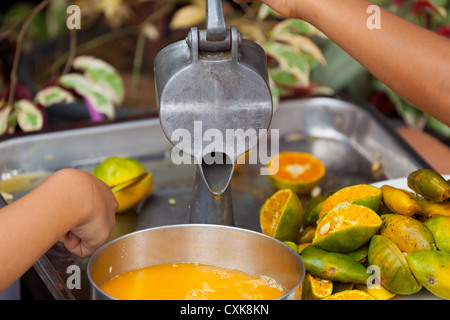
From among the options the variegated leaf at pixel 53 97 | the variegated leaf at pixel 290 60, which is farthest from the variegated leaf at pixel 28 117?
the variegated leaf at pixel 290 60

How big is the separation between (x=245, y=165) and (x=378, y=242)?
0.57 metres

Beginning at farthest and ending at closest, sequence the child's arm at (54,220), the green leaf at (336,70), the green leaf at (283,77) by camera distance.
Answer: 1. the green leaf at (336,70)
2. the green leaf at (283,77)
3. the child's arm at (54,220)

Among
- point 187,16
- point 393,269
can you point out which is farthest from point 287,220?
point 187,16

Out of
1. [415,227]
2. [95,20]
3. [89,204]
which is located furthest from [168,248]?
[95,20]

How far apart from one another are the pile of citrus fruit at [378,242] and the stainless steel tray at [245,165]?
0.27 metres

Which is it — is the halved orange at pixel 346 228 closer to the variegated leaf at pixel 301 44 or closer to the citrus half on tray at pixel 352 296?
the citrus half on tray at pixel 352 296

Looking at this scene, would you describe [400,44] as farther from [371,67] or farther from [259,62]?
[259,62]

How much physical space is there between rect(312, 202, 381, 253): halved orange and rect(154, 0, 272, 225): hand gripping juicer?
0.54 feet

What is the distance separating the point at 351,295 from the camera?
2.57ft

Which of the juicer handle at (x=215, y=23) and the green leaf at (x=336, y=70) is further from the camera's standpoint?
the green leaf at (x=336, y=70)

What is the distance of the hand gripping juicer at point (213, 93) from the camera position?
792mm

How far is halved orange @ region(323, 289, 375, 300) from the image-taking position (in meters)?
0.78

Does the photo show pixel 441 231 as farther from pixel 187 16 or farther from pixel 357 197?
pixel 187 16
